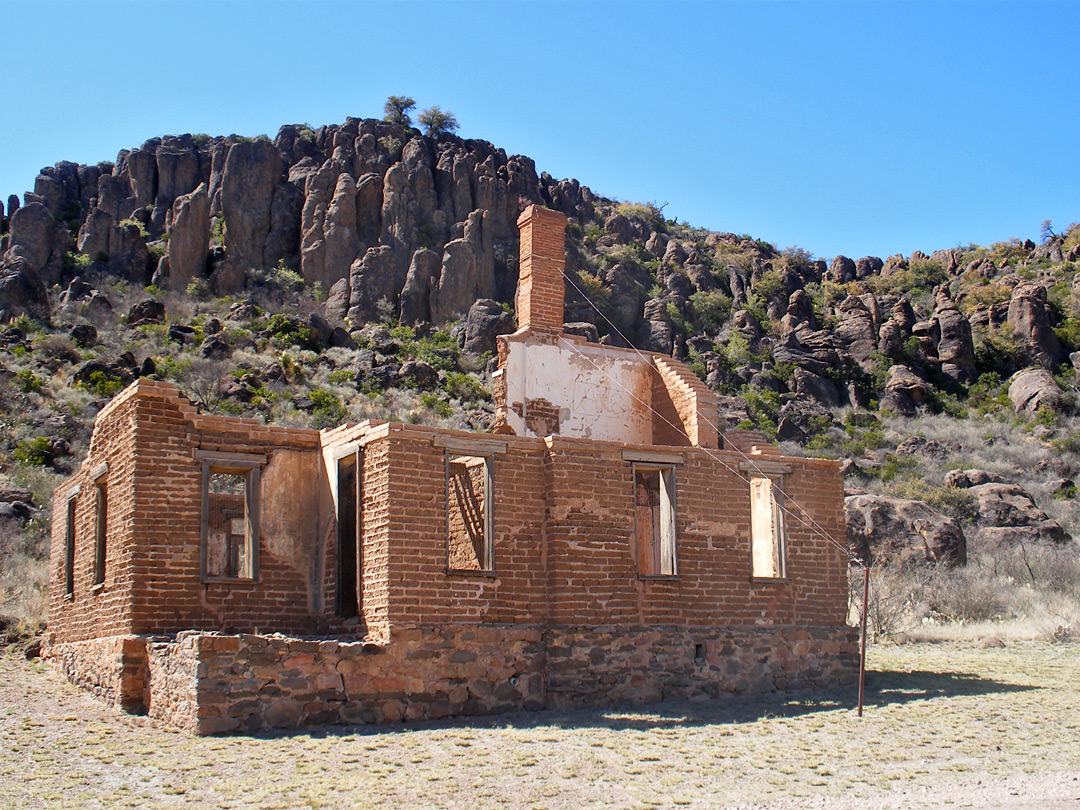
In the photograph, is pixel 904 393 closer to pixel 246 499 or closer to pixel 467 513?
pixel 467 513

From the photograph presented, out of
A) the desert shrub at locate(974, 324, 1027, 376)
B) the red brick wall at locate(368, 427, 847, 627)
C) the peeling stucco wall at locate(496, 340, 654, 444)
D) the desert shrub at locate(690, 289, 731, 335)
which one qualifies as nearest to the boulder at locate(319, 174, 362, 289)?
the desert shrub at locate(690, 289, 731, 335)

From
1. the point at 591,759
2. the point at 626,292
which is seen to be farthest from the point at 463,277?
the point at 591,759

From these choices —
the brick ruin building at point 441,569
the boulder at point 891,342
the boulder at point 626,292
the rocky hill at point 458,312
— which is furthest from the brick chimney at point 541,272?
the boulder at point 626,292

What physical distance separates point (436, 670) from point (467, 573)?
1229 mm

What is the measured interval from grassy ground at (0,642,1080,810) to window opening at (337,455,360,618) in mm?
2664

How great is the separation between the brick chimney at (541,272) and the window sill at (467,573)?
4559mm

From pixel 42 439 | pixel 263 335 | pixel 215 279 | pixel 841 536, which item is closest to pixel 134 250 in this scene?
pixel 215 279

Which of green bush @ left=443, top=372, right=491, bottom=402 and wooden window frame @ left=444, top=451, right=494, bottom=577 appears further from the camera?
green bush @ left=443, top=372, right=491, bottom=402

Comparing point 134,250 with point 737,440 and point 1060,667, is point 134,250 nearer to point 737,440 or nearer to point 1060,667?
point 737,440

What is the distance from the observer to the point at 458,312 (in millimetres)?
52344

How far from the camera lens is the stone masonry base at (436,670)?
11.3m

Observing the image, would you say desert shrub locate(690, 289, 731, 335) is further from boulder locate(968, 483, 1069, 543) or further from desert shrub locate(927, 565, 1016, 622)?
desert shrub locate(927, 565, 1016, 622)

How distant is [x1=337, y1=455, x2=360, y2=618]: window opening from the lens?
46.3ft

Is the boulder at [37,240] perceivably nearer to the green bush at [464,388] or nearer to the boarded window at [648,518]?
the green bush at [464,388]
